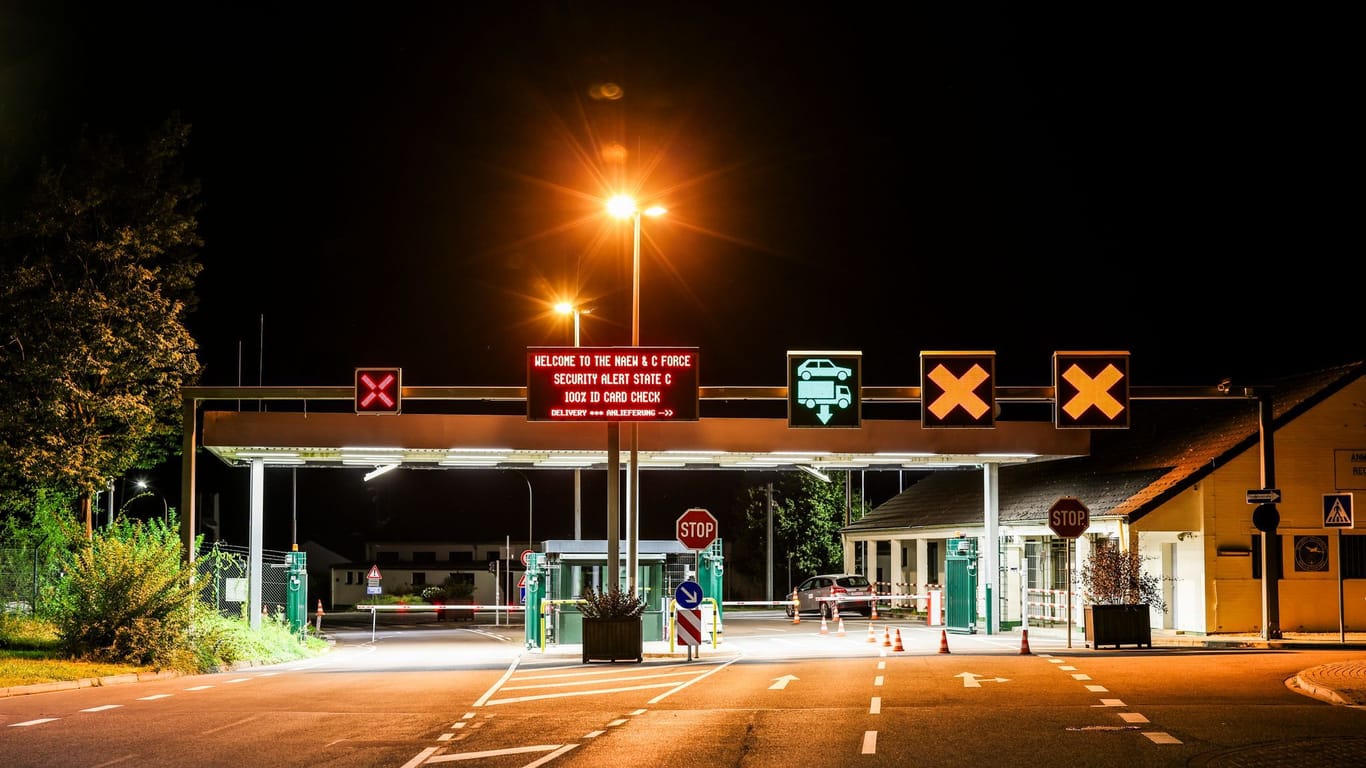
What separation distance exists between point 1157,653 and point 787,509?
1548 inches

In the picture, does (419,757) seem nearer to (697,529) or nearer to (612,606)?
(612,606)

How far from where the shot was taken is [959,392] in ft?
80.0

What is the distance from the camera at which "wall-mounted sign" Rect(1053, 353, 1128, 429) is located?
24.5 m

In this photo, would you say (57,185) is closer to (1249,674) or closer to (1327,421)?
(1249,674)

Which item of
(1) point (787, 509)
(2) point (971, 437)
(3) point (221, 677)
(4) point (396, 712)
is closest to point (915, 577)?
(1) point (787, 509)

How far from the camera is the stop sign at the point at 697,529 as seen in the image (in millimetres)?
26891

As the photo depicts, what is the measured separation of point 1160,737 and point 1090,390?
12.0m

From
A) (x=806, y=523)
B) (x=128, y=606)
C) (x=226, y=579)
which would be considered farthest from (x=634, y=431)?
(x=806, y=523)

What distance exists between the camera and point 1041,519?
124ft

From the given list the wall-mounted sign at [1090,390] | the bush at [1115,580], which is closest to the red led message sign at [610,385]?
the wall-mounted sign at [1090,390]

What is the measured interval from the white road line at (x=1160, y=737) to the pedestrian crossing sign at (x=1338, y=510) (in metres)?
14.8

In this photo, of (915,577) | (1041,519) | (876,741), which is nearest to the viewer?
(876,741)

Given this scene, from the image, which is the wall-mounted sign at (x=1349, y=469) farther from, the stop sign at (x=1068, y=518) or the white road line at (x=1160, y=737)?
the white road line at (x=1160, y=737)

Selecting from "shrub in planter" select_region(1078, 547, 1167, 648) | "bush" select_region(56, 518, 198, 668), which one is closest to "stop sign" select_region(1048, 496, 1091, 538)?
"shrub in planter" select_region(1078, 547, 1167, 648)
